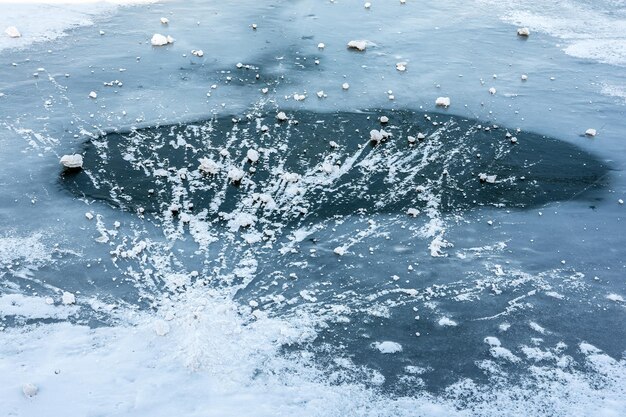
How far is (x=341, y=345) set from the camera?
479cm

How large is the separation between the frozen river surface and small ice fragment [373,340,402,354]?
0.06 feet

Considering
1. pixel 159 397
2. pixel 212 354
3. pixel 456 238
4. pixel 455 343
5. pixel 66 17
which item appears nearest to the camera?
pixel 159 397

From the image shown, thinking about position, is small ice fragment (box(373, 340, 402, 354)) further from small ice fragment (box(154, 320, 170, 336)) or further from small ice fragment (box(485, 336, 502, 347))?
small ice fragment (box(154, 320, 170, 336))

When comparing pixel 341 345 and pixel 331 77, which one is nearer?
pixel 341 345

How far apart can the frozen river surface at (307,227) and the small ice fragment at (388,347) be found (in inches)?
0.8

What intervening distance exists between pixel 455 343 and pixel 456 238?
145 cm

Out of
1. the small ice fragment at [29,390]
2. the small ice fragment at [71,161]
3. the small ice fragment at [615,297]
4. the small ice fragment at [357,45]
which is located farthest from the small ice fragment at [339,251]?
the small ice fragment at [357,45]

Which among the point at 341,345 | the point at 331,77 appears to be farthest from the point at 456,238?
the point at 331,77

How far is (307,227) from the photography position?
236 inches

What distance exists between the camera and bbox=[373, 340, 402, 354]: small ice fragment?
477cm

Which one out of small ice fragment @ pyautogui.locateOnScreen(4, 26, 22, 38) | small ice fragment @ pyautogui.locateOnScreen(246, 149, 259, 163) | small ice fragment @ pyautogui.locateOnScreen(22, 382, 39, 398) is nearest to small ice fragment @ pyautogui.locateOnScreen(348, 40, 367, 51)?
small ice fragment @ pyautogui.locateOnScreen(246, 149, 259, 163)

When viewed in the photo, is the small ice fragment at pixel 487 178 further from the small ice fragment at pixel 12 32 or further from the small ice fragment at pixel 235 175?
the small ice fragment at pixel 12 32

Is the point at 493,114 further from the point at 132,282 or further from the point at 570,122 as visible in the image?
the point at 132,282

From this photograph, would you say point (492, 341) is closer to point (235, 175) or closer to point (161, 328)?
point (161, 328)
